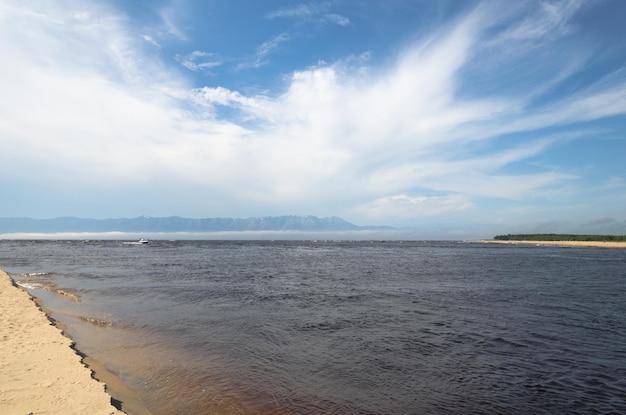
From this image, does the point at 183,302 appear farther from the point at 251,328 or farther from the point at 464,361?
the point at 464,361

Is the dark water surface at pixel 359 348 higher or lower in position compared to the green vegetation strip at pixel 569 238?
lower

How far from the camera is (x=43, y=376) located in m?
9.76

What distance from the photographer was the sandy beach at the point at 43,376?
26.4ft

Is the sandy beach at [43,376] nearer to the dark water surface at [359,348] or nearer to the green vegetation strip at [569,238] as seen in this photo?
the dark water surface at [359,348]

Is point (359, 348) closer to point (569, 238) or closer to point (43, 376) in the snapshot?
Answer: point (43, 376)

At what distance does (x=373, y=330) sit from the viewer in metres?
17.4

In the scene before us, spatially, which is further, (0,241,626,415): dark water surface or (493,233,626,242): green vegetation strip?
(493,233,626,242): green vegetation strip

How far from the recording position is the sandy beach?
805 centimetres

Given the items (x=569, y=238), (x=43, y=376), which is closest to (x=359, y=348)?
(x=43, y=376)

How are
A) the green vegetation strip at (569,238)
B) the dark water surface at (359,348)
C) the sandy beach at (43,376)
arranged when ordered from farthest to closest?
1. the green vegetation strip at (569,238)
2. the dark water surface at (359,348)
3. the sandy beach at (43,376)

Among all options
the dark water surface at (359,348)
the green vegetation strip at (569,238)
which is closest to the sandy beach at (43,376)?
the dark water surface at (359,348)

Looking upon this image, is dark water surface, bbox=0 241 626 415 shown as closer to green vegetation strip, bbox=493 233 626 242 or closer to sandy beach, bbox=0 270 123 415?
sandy beach, bbox=0 270 123 415

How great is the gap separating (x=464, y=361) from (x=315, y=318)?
8933mm

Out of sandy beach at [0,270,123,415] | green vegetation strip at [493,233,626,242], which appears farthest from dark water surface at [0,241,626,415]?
green vegetation strip at [493,233,626,242]
